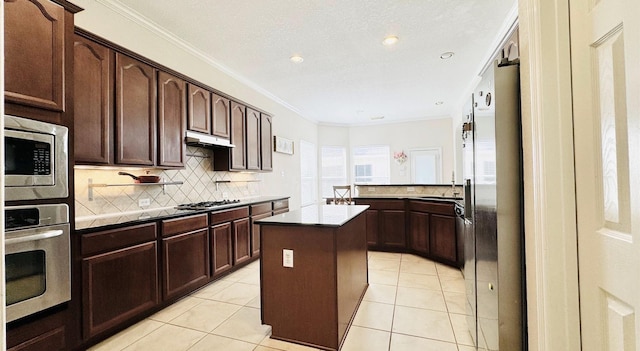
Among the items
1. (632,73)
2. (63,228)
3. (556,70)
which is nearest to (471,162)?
(556,70)

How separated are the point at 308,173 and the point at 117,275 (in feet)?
16.4

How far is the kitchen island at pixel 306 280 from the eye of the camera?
1.92 metres

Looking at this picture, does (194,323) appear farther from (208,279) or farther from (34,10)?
(34,10)

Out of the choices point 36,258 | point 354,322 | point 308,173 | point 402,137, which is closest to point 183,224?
point 36,258

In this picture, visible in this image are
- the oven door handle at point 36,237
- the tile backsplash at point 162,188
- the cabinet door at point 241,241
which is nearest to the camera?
the oven door handle at point 36,237

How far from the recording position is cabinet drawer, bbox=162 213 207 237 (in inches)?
99.3

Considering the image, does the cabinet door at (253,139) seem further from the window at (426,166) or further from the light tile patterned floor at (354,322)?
the window at (426,166)

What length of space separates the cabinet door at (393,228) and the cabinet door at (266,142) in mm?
2048

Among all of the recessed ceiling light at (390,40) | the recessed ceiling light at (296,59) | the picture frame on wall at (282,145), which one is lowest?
the picture frame on wall at (282,145)

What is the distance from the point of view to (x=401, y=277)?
3311mm

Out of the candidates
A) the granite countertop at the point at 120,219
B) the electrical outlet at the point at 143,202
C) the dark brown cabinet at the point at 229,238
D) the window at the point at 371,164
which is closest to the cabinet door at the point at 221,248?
the dark brown cabinet at the point at 229,238

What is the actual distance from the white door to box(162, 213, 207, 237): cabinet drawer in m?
2.80

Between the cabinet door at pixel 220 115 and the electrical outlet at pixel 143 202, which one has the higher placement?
the cabinet door at pixel 220 115

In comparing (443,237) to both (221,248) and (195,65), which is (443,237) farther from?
(195,65)
